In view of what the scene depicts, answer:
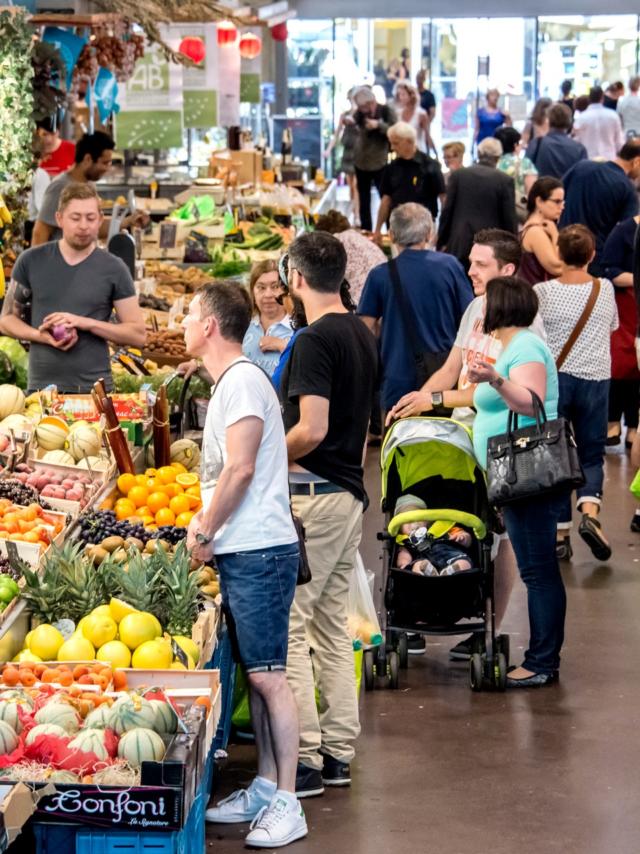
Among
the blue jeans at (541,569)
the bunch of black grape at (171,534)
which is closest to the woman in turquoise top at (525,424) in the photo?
the blue jeans at (541,569)

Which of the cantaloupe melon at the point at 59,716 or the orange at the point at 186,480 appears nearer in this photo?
the cantaloupe melon at the point at 59,716

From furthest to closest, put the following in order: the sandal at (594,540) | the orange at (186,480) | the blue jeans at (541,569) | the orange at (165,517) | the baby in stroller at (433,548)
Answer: the sandal at (594,540) < the orange at (186,480) < the baby in stroller at (433,548) < the blue jeans at (541,569) < the orange at (165,517)

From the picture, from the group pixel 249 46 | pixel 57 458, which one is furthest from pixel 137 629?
pixel 249 46

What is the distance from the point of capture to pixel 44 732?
140 inches

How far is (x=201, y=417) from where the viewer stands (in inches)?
279

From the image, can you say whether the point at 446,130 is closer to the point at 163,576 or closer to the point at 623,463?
the point at 623,463

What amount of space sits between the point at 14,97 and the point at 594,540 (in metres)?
3.84

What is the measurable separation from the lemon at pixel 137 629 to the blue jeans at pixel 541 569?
69.0 inches

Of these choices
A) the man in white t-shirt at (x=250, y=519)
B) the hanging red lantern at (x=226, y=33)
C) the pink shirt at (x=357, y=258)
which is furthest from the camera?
the hanging red lantern at (x=226, y=33)

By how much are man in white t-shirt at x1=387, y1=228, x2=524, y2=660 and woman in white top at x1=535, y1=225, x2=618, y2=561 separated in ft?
3.87

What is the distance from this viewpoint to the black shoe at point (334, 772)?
191 inches

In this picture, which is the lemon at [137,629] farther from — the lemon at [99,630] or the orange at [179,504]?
the orange at [179,504]

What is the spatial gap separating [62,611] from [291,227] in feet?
29.8

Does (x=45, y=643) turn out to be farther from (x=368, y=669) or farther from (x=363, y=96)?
(x=363, y=96)
